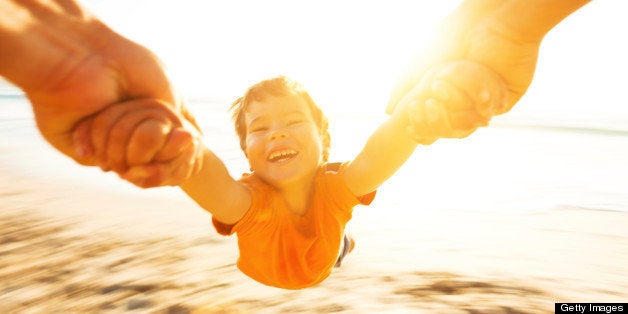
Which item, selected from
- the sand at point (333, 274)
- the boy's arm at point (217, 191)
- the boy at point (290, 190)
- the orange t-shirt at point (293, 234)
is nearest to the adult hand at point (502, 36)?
the boy at point (290, 190)

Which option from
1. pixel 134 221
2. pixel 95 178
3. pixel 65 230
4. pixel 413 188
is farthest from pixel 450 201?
pixel 95 178

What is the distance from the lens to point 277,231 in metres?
2.42

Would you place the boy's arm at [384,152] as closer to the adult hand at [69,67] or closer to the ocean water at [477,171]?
the adult hand at [69,67]

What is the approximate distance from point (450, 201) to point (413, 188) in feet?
2.48

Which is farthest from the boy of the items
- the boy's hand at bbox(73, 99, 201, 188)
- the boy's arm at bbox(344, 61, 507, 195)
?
the boy's hand at bbox(73, 99, 201, 188)

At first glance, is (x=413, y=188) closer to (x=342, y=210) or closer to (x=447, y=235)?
(x=447, y=235)

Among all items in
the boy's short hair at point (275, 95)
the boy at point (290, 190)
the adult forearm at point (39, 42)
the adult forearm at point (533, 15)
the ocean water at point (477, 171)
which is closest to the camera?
the adult forearm at point (39, 42)

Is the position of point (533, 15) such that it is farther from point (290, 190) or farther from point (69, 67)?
point (290, 190)

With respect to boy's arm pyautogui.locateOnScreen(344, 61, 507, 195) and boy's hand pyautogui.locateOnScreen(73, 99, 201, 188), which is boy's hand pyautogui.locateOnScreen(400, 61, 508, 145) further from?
boy's hand pyautogui.locateOnScreen(73, 99, 201, 188)

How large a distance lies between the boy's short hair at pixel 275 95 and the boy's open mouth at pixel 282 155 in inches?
14.1

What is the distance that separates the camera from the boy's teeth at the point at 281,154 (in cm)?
238

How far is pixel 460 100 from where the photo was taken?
141cm

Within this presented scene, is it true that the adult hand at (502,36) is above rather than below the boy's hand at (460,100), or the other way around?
above

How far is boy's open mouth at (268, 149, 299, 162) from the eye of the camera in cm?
238
